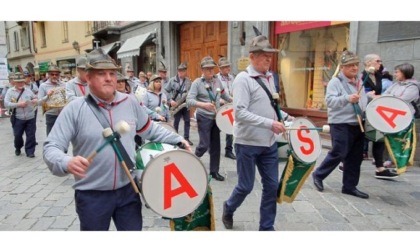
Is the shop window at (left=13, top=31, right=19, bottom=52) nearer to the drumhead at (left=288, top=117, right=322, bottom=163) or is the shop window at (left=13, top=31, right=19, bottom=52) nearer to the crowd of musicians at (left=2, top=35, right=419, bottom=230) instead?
the crowd of musicians at (left=2, top=35, right=419, bottom=230)

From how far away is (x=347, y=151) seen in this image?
4.24 m

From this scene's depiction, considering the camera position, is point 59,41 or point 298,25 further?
point 59,41

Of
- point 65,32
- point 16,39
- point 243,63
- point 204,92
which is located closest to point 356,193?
point 204,92

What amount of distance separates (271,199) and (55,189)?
123 inches

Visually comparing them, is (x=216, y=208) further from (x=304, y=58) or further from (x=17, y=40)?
(x=17, y=40)

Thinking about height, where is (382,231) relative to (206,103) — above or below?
below

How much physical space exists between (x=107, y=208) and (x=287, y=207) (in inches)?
95.2

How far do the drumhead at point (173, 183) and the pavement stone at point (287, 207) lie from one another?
4.51ft

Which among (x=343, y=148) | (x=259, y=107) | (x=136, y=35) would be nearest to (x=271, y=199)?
(x=259, y=107)

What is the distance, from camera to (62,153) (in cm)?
202

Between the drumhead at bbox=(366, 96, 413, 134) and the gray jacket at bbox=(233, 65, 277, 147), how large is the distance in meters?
1.57

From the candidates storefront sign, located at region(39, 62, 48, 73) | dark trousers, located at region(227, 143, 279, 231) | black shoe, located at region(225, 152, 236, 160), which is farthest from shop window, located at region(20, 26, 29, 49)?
dark trousers, located at region(227, 143, 279, 231)

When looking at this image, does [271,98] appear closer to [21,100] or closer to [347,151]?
[347,151]

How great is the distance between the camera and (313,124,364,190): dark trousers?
4.21 metres
